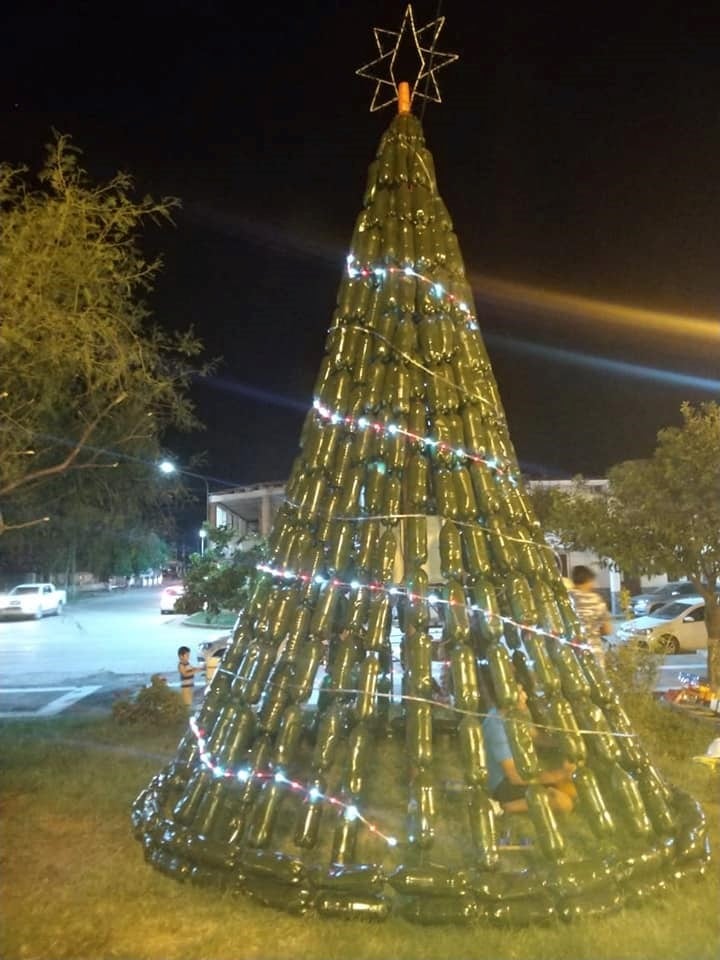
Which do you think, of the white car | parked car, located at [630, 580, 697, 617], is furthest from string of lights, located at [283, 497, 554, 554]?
parked car, located at [630, 580, 697, 617]

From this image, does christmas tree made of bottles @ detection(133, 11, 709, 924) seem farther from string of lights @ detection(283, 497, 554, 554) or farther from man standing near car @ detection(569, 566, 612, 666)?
man standing near car @ detection(569, 566, 612, 666)

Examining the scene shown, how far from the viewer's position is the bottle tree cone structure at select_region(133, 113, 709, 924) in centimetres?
430

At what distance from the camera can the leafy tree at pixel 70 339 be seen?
603 centimetres

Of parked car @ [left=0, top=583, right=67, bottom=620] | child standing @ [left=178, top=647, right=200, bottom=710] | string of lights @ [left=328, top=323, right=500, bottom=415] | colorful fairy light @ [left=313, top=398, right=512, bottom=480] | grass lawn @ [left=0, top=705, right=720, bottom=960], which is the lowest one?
grass lawn @ [left=0, top=705, right=720, bottom=960]

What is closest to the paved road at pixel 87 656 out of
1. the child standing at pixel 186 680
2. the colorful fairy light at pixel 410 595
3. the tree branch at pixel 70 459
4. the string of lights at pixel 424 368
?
the child standing at pixel 186 680

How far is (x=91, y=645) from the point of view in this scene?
20500 millimetres

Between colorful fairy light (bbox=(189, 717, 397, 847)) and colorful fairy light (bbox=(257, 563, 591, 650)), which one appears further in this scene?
colorful fairy light (bbox=(257, 563, 591, 650))

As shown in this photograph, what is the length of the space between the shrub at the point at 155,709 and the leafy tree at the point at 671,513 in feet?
22.3

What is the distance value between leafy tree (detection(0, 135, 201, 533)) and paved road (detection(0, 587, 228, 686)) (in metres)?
8.92

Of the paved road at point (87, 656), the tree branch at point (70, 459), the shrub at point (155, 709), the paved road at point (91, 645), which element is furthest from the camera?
the paved road at point (91, 645)

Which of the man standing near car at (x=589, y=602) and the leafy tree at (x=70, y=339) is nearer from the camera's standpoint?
the leafy tree at (x=70, y=339)

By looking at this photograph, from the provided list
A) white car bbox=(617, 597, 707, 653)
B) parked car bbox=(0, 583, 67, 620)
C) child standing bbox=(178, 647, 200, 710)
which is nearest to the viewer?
child standing bbox=(178, 647, 200, 710)

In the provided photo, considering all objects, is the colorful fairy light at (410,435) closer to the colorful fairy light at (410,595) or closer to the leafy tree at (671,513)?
the colorful fairy light at (410,595)

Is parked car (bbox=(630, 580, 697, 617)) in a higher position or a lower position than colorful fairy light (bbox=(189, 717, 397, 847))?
higher
